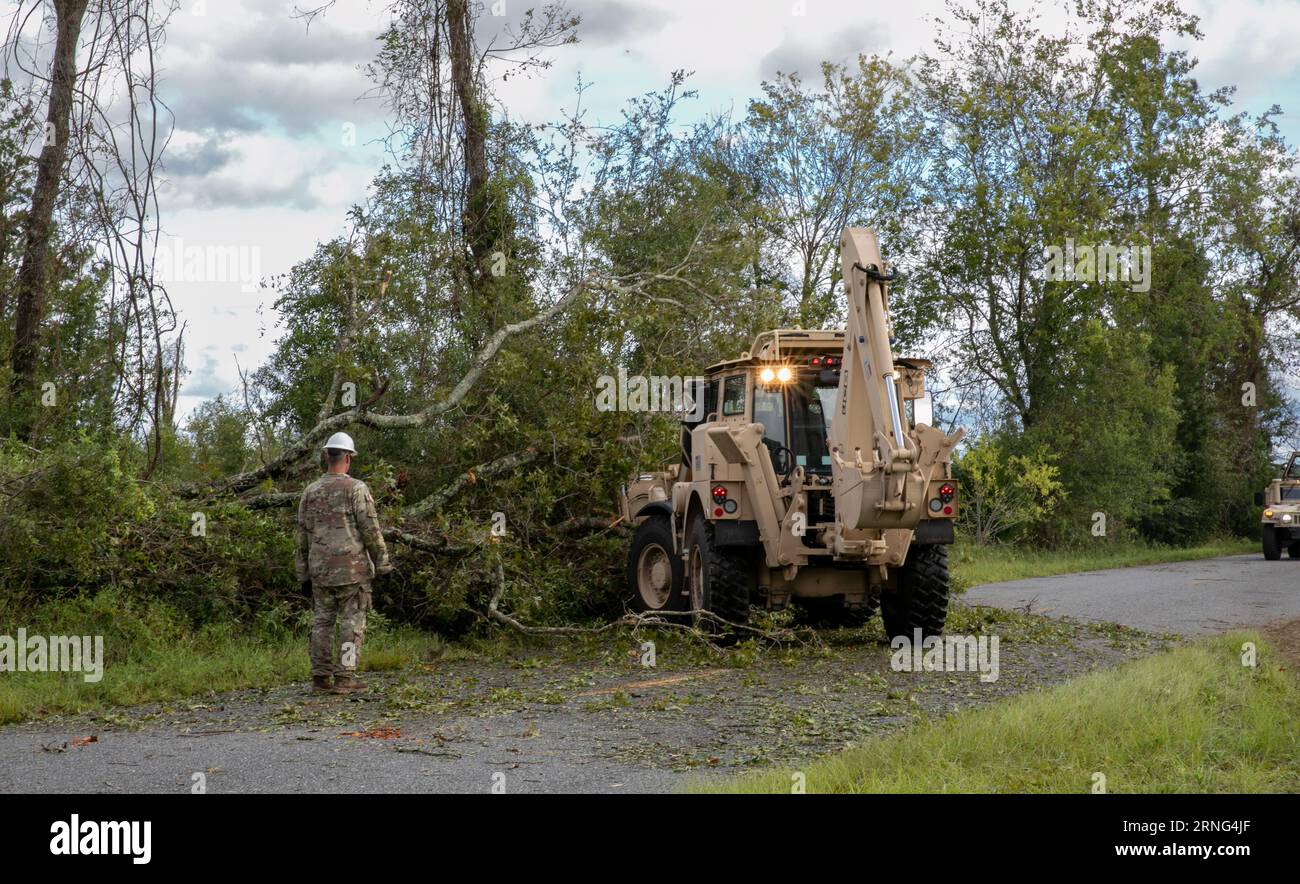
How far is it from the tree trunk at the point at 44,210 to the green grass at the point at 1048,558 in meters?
14.6

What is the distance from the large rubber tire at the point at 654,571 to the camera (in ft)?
44.4

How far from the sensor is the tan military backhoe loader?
38.3 ft

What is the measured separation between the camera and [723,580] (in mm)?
12391

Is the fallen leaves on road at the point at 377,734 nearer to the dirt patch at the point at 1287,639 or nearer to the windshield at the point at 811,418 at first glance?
the windshield at the point at 811,418

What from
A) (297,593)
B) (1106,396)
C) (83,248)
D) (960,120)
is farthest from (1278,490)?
(83,248)

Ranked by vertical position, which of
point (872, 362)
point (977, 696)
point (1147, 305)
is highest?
point (1147, 305)

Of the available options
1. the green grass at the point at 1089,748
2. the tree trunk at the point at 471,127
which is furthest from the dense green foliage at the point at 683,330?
the green grass at the point at 1089,748

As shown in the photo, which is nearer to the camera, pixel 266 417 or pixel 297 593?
pixel 297 593

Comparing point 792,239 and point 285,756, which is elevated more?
point 792,239

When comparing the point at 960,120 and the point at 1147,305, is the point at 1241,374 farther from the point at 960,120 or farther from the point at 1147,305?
the point at 960,120

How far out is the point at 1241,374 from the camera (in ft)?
146

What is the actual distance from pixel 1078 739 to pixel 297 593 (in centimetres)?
778

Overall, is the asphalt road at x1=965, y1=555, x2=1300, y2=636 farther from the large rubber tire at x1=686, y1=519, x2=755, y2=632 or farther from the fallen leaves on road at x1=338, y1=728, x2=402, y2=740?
the fallen leaves on road at x1=338, y1=728, x2=402, y2=740

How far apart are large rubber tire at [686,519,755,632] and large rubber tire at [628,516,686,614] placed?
68 centimetres
